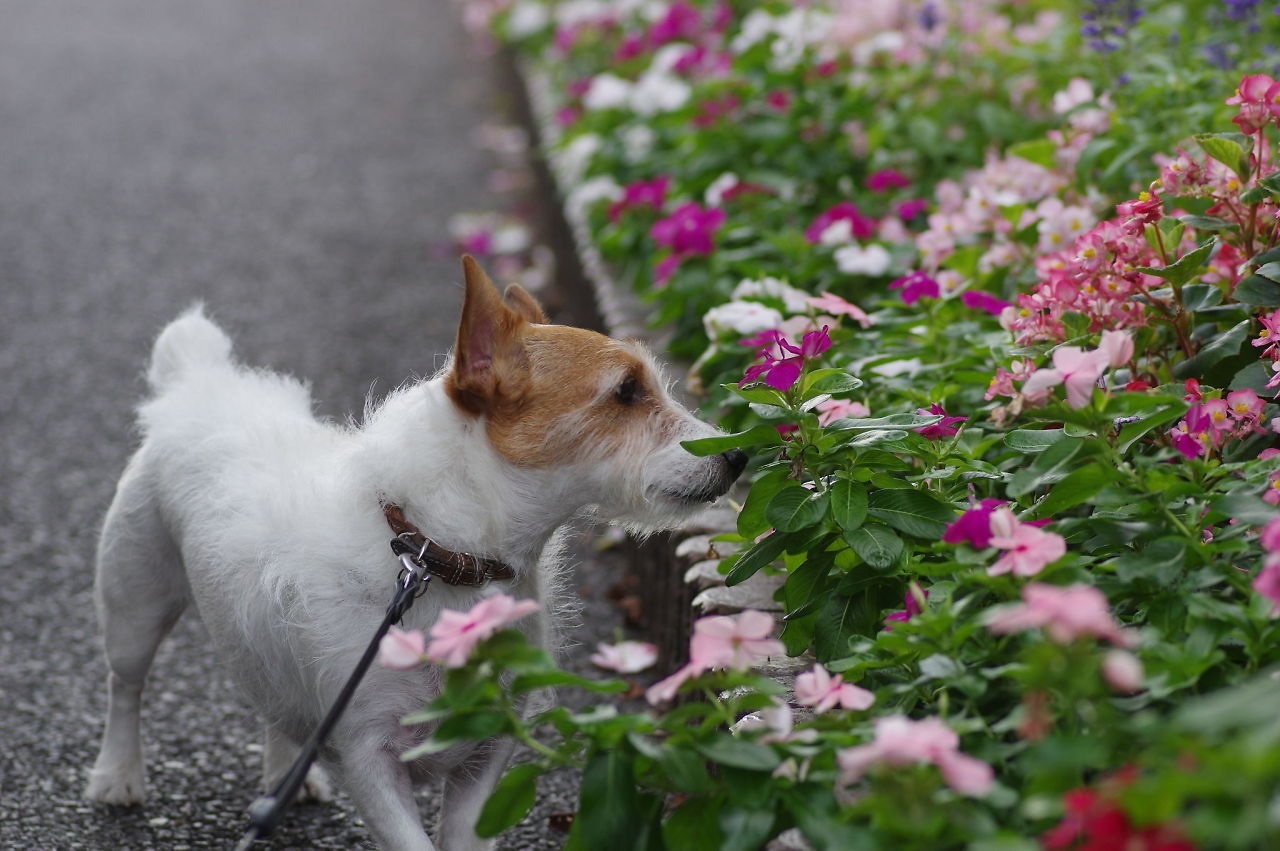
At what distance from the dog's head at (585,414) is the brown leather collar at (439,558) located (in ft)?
0.63

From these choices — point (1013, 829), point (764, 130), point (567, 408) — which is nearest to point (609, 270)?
point (764, 130)

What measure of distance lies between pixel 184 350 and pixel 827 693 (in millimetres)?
1910

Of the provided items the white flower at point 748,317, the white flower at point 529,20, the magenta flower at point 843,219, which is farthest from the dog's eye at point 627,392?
the white flower at point 529,20

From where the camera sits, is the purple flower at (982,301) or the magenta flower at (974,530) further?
the purple flower at (982,301)

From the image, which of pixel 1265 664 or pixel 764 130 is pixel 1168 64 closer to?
pixel 764 130

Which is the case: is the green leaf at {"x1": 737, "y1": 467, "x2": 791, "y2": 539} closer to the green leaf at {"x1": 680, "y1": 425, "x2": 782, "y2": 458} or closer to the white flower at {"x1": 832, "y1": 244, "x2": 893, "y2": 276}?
the green leaf at {"x1": 680, "y1": 425, "x2": 782, "y2": 458}

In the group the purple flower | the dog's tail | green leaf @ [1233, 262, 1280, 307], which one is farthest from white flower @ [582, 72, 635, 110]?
green leaf @ [1233, 262, 1280, 307]

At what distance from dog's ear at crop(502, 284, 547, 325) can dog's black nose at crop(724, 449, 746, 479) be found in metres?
0.51

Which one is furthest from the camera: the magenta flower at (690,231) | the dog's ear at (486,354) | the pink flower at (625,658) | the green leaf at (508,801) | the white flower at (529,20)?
the white flower at (529,20)

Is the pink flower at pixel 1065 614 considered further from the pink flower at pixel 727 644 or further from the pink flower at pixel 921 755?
the pink flower at pixel 727 644

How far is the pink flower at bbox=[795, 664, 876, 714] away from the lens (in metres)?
2.08

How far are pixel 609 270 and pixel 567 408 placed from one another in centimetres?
294

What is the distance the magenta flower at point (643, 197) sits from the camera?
541 cm

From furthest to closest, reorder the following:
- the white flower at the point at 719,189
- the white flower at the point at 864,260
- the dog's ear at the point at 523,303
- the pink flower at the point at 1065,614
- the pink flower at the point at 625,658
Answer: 1. the white flower at the point at 719,189
2. the white flower at the point at 864,260
3. the dog's ear at the point at 523,303
4. the pink flower at the point at 625,658
5. the pink flower at the point at 1065,614
